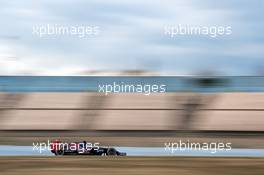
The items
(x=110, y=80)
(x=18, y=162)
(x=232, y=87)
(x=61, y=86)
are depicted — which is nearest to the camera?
(x=18, y=162)

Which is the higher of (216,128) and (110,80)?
(110,80)

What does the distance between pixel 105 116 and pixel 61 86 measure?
87.3 inches

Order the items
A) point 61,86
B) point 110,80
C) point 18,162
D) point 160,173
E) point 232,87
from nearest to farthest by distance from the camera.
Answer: point 160,173 < point 18,162 < point 110,80 < point 61,86 < point 232,87

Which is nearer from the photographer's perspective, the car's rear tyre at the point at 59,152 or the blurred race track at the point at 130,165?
the blurred race track at the point at 130,165


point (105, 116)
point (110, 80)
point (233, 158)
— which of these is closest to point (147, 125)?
point (105, 116)

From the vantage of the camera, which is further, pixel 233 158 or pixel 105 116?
pixel 105 116

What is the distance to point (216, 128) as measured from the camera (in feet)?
69.1

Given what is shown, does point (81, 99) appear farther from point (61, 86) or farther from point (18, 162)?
point (18, 162)

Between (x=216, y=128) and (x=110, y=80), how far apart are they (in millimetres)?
11344

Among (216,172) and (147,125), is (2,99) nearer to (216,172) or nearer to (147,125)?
(147,125)

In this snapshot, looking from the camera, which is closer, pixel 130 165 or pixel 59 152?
pixel 130 165

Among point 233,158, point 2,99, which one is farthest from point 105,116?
point 233,158

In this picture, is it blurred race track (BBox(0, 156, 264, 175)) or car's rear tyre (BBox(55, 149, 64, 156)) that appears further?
car's rear tyre (BBox(55, 149, 64, 156))

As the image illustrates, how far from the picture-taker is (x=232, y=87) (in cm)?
2169
